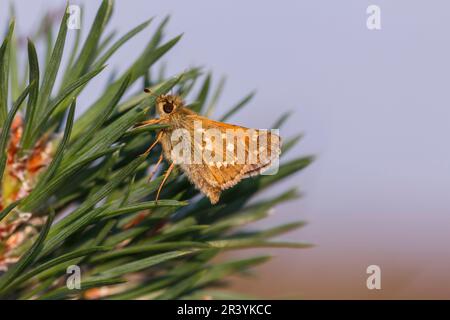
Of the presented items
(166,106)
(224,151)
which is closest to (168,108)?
(166,106)

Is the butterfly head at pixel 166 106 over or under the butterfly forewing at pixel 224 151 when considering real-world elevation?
over

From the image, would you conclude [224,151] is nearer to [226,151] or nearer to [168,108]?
[226,151]

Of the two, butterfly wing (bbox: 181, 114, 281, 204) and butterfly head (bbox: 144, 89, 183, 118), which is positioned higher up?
butterfly head (bbox: 144, 89, 183, 118)

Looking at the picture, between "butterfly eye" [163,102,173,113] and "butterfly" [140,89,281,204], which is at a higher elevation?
"butterfly eye" [163,102,173,113]

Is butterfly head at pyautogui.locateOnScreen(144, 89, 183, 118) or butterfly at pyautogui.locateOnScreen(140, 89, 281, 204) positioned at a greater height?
butterfly head at pyautogui.locateOnScreen(144, 89, 183, 118)
